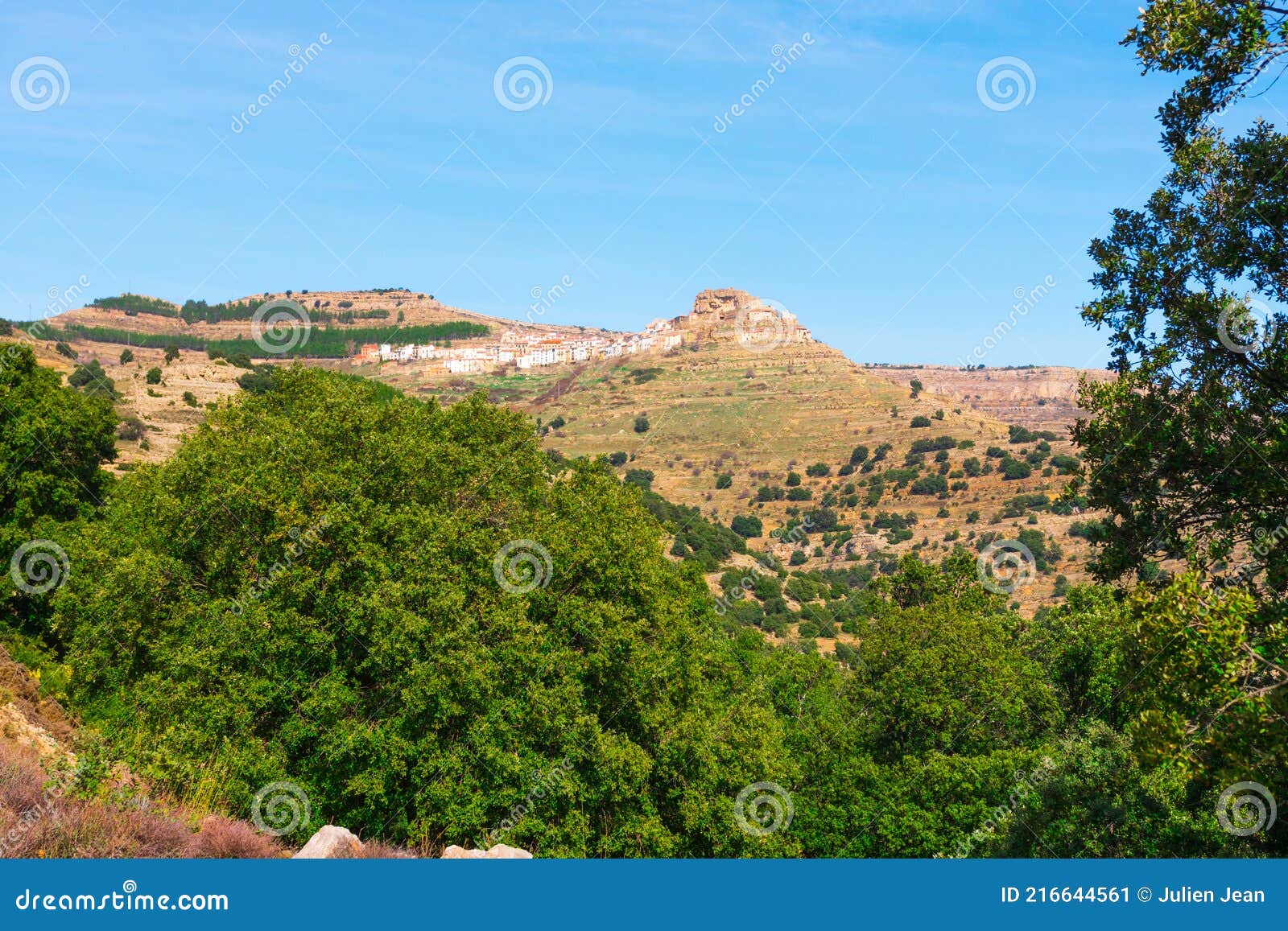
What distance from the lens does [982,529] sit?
109 m

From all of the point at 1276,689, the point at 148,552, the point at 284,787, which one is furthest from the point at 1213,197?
the point at 148,552

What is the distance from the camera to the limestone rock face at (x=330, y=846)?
32.9 feet

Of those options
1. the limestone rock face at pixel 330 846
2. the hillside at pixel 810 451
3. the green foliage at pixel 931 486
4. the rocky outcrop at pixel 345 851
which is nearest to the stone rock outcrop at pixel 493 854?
the rocky outcrop at pixel 345 851

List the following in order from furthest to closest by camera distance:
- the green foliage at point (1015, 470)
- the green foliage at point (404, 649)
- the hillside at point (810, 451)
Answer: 1. the green foliage at point (1015, 470)
2. the hillside at point (810, 451)
3. the green foliage at point (404, 649)

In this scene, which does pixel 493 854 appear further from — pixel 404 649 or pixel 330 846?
pixel 404 649

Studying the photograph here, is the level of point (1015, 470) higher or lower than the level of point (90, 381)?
lower

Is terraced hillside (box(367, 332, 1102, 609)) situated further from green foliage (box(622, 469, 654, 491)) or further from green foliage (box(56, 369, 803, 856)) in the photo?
green foliage (box(56, 369, 803, 856))

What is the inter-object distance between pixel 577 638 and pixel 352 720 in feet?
19.8

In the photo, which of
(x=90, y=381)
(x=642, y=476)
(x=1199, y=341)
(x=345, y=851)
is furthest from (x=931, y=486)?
(x=345, y=851)

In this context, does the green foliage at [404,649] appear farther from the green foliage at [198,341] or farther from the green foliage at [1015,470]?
the green foliage at [198,341]

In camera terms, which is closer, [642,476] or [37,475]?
[37,475]

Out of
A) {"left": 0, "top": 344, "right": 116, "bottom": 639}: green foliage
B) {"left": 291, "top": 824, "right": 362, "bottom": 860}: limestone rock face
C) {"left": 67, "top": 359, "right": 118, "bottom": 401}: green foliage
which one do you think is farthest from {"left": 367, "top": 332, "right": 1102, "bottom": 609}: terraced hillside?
{"left": 291, "top": 824, "right": 362, "bottom": 860}: limestone rock face

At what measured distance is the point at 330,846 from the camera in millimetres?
10180

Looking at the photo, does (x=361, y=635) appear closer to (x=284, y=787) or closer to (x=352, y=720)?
(x=352, y=720)
